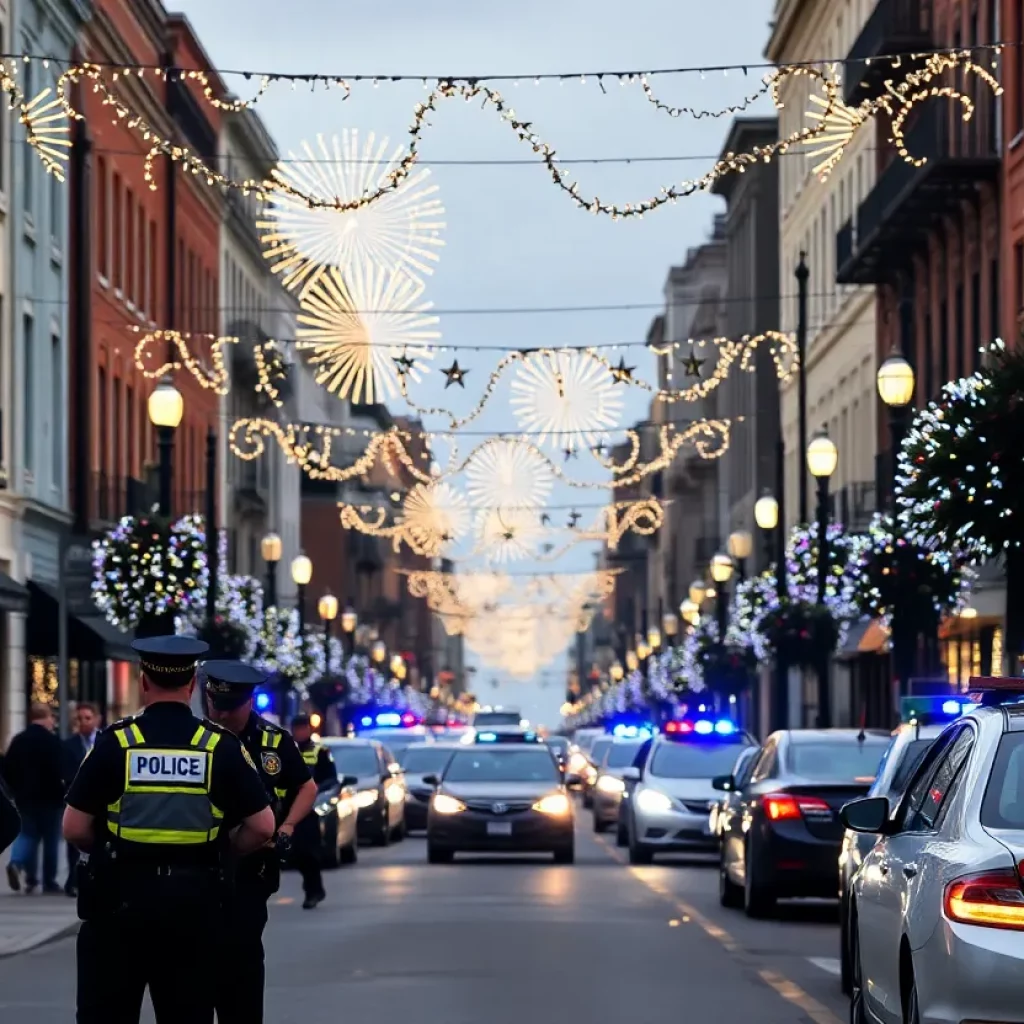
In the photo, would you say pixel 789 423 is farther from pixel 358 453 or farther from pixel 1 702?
pixel 358 453

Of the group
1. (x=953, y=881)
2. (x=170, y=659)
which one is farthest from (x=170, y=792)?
(x=953, y=881)

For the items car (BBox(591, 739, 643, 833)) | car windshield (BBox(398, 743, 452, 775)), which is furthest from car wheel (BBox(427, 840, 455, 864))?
car (BBox(591, 739, 643, 833))

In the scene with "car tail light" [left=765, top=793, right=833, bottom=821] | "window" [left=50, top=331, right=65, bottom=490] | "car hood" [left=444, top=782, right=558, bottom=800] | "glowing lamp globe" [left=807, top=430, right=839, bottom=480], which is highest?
"window" [left=50, top=331, right=65, bottom=490]

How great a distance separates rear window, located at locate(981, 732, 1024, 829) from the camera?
10.2 m

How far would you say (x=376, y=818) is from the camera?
129 ft

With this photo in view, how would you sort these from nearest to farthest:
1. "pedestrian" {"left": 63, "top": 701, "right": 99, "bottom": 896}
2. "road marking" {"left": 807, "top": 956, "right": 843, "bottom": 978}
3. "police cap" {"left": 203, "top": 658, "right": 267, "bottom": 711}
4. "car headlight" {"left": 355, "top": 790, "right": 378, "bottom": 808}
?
"police cap" {"left": 203, "top": 658, "right": 267, "bottom": 711} < "road marking" {"left": 807, "top": 956, "right": 843, "bottom": 978} < "pedestrian" {"left": 63, "top": 701, "right": 99, "bottom": 896} < "car headlight" {"left": 355, "top": 790, "right": 378, "bottom": 808}

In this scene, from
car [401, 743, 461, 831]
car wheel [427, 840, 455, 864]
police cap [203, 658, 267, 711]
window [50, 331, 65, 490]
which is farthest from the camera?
window [50, 331, 65, 490]

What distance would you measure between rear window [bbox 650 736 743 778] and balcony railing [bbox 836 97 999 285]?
1033 cm

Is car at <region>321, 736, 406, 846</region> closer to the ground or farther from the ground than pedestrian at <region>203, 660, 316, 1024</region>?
closer to the ground

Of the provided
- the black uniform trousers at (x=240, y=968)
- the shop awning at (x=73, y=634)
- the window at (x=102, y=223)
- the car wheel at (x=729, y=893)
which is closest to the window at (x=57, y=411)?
the shop awning at (x=73, y=634)

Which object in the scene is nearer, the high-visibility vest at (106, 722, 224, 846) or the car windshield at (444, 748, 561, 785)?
the high-visibility vest at (106, 722, 224, 846)

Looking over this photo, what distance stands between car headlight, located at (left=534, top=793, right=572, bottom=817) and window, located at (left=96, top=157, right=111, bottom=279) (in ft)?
69.6

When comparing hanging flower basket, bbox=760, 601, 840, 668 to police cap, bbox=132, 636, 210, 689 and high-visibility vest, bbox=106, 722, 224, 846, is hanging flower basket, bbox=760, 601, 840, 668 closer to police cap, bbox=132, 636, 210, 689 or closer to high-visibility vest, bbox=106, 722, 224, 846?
police cap, bbox=132, 636, 210, 689

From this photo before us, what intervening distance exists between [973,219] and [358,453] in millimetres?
100874
